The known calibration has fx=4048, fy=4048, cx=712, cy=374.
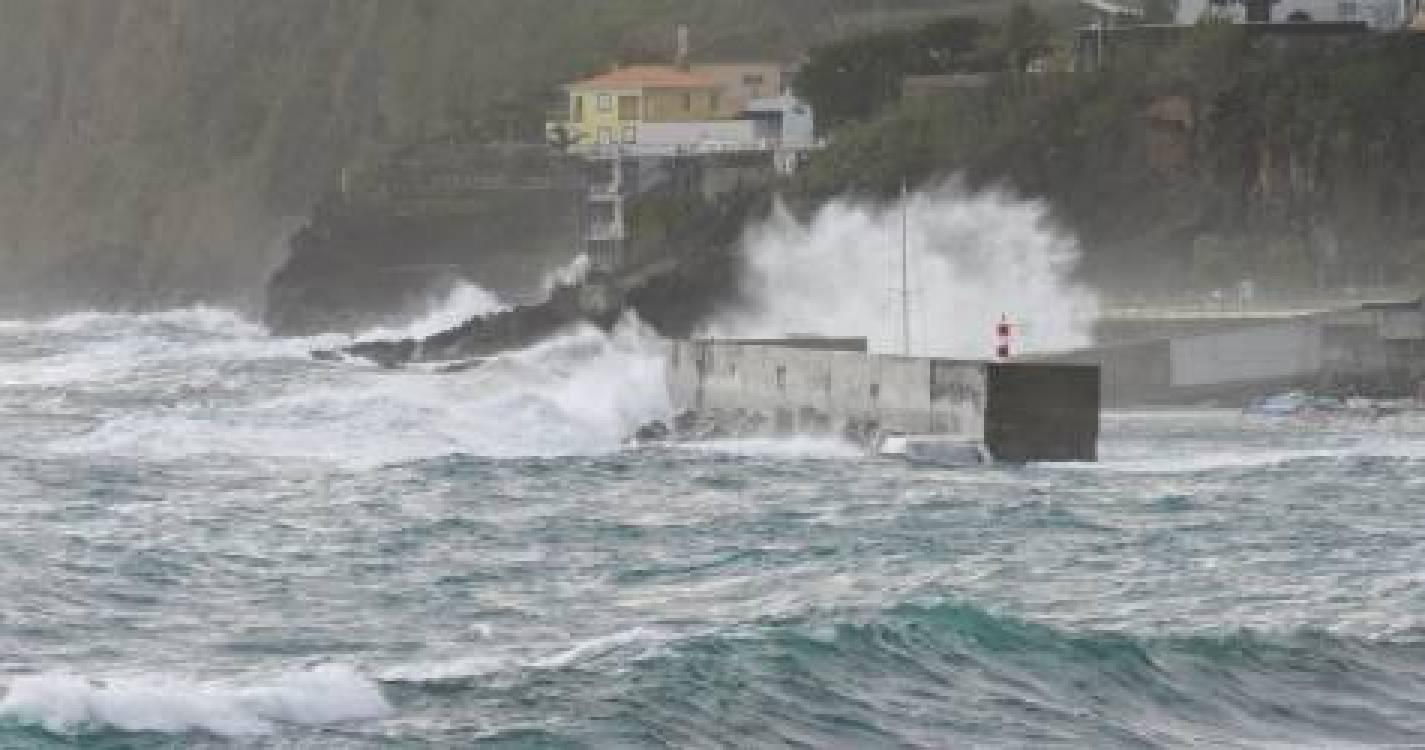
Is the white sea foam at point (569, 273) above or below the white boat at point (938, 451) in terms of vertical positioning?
above

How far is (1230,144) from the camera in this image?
61.6 meters

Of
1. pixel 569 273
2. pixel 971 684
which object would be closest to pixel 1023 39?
pixel 569 273

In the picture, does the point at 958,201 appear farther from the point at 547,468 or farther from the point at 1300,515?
the point at 1300,515

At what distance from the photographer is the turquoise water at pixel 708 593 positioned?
22.0m

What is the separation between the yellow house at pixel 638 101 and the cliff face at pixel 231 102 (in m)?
2.88

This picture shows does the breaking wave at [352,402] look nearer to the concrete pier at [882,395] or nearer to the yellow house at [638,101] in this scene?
the concrete pier at [882,395]

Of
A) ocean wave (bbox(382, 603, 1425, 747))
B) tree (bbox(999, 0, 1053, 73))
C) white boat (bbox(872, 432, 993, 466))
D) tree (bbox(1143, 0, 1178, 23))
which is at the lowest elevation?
ocean wave (bbox(382, 603, 1425, 747))

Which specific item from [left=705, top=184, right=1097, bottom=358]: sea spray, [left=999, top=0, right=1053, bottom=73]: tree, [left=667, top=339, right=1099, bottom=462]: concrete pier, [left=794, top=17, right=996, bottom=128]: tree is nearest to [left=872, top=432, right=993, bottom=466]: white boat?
[left=667, top=339, right=1099, bottom=462]: concrete pier

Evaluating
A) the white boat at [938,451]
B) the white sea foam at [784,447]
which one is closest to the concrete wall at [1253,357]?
the white sea foam at [784,447]

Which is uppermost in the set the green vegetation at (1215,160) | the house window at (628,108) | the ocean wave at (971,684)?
the house window at (628,108)

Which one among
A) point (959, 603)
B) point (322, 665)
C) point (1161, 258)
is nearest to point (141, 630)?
point (322, 665)

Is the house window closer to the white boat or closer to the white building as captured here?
the white building

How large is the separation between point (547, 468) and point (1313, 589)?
13176 mm

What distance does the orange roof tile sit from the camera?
87.6m
